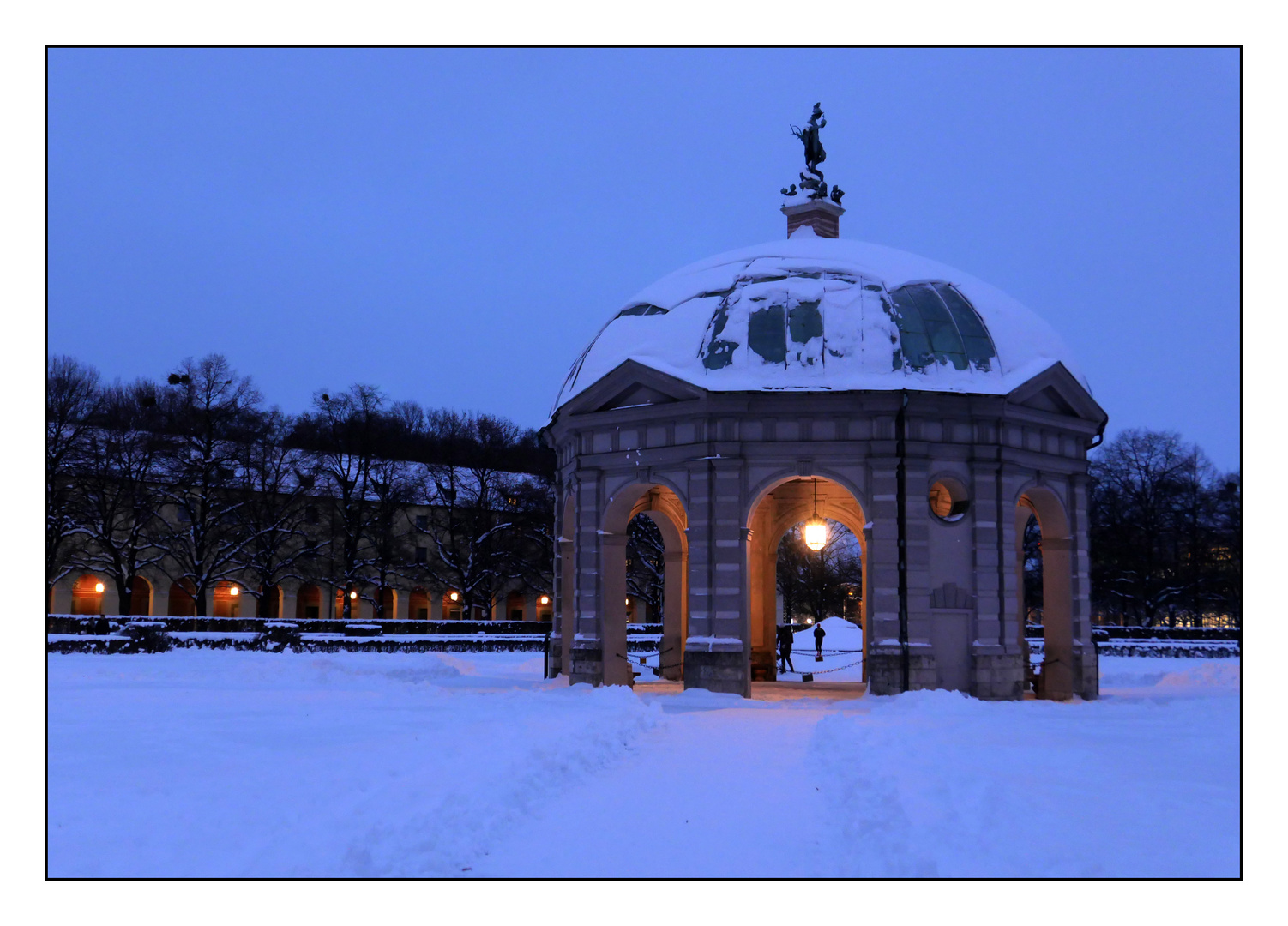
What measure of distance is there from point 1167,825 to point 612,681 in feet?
59.1

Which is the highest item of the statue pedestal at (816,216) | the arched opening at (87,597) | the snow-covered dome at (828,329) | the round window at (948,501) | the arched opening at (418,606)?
the statue pedestal at (816,216)

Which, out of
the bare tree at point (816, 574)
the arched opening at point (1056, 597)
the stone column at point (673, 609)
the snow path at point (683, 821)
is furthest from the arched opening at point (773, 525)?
the bare tree at point (816, 574)

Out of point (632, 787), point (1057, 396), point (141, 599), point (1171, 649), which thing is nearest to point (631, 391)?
point (1057, 396)

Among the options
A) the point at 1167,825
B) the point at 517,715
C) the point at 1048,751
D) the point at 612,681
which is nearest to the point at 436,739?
the point at 517,715

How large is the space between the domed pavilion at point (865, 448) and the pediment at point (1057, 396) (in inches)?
1.9

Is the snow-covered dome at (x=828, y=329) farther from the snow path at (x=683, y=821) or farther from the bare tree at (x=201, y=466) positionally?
the bare tree at (x=201, y=466)

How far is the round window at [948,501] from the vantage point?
26.3 metres

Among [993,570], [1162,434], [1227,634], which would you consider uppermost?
[1162,434]

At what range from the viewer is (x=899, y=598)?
84.2 feet

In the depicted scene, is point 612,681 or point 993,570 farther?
point 612,681

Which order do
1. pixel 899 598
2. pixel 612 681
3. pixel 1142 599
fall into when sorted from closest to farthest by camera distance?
pixel 899 598
pixel 612 681
pixel 1142 599

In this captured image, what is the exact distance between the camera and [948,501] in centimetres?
2711

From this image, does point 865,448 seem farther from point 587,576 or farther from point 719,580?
point 587,576

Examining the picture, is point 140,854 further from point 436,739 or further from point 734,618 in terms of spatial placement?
point 734,618
